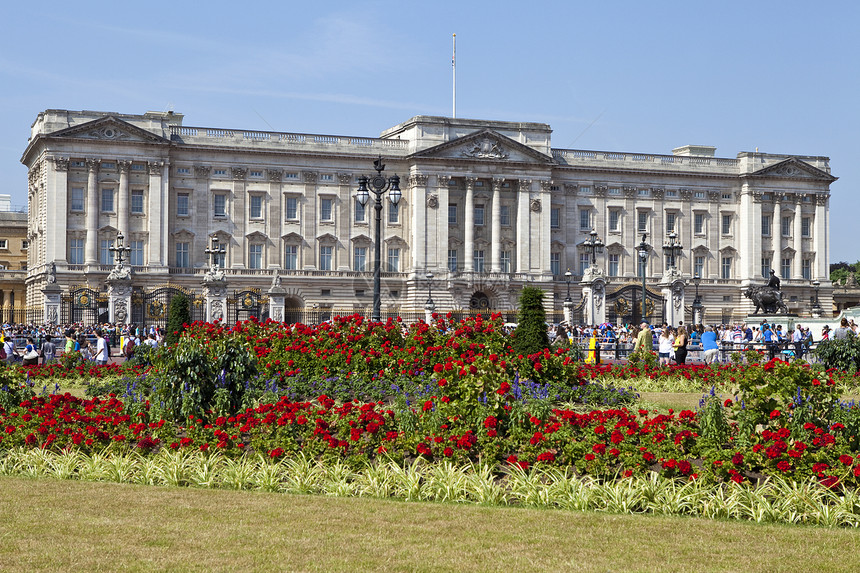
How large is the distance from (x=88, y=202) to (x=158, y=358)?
171ft

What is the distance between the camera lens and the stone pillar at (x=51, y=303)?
167 feet

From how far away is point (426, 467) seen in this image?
1259cm

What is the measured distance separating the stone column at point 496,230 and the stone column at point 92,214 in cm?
2622

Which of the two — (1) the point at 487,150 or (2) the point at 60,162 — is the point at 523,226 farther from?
(2) the point at 60,162

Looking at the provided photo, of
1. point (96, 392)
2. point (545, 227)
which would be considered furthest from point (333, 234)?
point (96, 392)

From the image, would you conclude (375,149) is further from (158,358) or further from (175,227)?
(158,358)

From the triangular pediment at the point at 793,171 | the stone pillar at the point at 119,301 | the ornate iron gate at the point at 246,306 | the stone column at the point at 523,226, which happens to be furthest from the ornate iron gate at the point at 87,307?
the triangular pediment at the point at 793,171

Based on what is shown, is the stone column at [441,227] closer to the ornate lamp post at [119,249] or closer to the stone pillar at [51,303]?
the ornate lamp post at [119,249]

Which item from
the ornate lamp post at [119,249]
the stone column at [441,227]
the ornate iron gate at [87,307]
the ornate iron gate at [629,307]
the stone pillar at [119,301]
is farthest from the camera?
the stone column at [441,227]

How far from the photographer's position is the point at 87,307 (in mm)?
55094

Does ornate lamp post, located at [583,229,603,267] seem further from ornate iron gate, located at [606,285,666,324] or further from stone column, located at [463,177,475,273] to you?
stone column, located at [463,177,475,273]

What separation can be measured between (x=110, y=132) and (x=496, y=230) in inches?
1035

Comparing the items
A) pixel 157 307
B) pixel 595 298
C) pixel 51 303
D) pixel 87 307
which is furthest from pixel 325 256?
pixel 51 303

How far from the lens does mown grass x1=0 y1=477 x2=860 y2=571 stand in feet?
28.9
